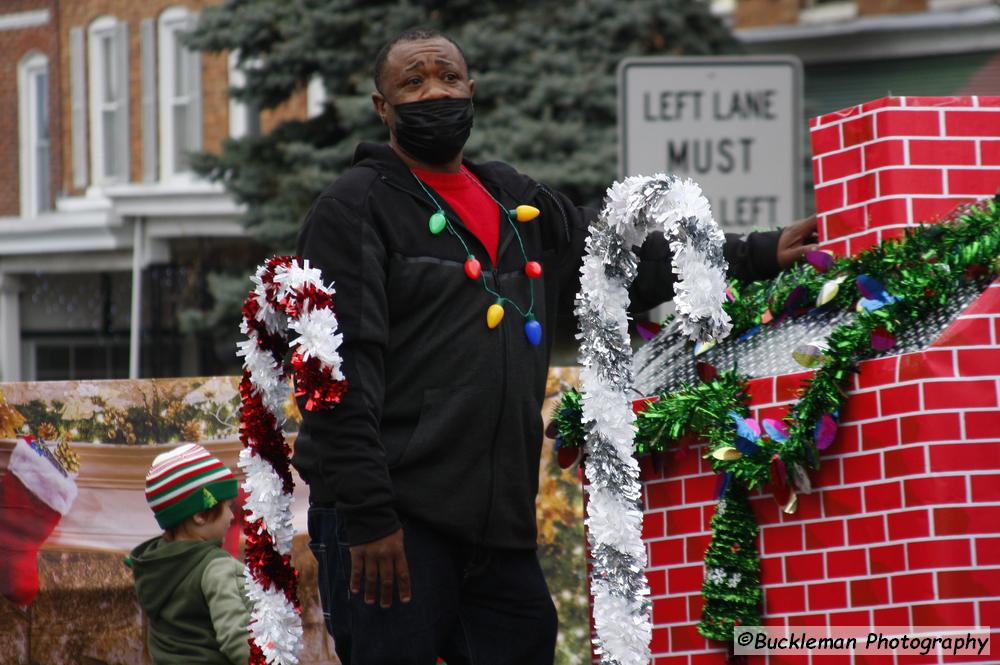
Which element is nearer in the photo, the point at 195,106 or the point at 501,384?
the point at 501,384

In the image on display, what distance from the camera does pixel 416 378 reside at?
3.25 m

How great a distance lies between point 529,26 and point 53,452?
28.4ft

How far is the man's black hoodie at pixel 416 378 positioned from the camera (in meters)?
3.13

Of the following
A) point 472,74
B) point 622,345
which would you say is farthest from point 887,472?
point 472,74

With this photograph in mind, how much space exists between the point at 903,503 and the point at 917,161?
0.87 metres

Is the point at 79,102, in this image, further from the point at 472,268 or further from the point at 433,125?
the point at 472,268

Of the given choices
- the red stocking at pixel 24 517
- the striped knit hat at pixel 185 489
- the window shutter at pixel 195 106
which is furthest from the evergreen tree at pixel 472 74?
the window shutter at pixel 195 106

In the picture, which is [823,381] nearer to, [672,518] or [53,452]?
[672,518]

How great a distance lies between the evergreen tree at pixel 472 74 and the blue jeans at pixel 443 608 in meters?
9.29

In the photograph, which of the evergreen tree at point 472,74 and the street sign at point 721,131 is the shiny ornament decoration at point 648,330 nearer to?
the street sign at point 721,131

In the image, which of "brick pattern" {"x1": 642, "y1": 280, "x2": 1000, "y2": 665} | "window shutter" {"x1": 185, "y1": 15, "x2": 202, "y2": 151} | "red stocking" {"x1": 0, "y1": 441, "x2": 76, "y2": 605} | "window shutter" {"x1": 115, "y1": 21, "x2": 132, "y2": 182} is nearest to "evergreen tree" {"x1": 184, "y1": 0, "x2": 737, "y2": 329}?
"red stocking" {"x1": 0, "y1": 441, "x2": 76, "y2": 605}

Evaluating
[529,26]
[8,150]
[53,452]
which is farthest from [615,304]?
[8,150]

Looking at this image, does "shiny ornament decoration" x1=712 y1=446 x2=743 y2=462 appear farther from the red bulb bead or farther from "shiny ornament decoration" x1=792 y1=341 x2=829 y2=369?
the red bulb bead

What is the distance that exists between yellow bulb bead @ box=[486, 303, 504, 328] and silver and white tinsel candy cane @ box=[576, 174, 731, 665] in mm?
246
